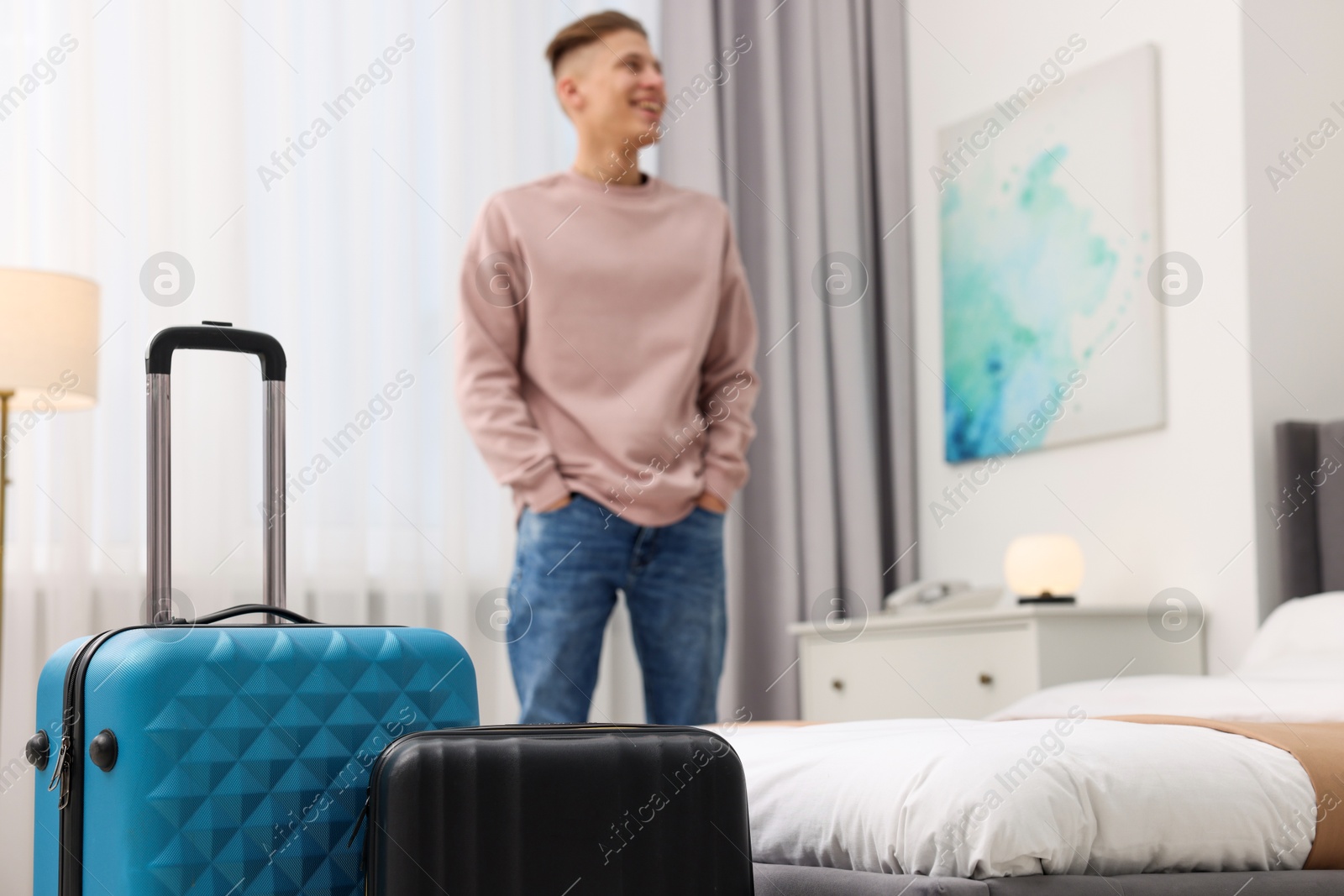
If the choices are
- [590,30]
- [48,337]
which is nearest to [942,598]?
[590,30]

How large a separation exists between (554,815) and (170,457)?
0.52m

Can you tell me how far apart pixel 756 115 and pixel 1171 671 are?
5.87 feet

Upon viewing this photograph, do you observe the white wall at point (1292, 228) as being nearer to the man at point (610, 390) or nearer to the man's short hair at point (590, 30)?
the man at point (610, 390)

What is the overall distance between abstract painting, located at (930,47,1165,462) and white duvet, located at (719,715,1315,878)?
72.5 inches

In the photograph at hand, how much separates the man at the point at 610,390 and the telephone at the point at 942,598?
3.22 ft

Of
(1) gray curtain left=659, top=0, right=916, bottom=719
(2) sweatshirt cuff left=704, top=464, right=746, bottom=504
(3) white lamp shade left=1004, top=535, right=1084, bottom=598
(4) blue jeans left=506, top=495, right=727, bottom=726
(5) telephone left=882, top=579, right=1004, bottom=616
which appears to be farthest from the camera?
(1) gray curtain left=659, top=0, right=916, bottom=719

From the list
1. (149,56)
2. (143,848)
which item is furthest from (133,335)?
(143,848)

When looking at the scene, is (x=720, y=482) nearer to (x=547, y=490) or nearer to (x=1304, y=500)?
(x=547, y=490)

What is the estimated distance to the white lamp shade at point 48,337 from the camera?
2.25 m

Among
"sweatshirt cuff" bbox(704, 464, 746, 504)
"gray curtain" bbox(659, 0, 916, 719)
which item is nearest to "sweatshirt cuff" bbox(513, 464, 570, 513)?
"sweatshirt cuff" bbox(704, 464, 746, 504)

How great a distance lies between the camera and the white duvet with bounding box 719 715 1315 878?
109 centimetres

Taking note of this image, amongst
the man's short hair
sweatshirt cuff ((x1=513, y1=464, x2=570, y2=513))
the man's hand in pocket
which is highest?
the man's short hair

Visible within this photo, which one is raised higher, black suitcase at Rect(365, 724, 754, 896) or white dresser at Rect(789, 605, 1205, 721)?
black suitcase at Rect(365, 724, 754, 896)

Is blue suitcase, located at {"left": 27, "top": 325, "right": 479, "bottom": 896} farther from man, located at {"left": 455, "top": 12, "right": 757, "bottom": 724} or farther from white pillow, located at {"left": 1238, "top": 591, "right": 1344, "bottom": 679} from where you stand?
white pillow, located at {"left": 1238, "top": 591, "right": 1344, "bottom": 679}
